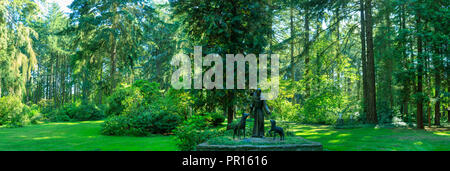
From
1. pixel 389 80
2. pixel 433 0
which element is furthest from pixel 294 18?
pixel 433 0

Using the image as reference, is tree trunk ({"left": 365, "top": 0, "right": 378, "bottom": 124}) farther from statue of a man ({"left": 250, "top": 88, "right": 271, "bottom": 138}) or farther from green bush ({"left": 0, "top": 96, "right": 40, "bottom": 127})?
green bush ({"left": 0, "top": 96, "right": 40, "bottom": 127})

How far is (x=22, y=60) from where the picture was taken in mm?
20797

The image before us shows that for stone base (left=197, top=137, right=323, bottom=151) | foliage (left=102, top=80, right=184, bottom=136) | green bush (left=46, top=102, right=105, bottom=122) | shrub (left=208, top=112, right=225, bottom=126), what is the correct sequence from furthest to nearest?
1. green bush (left=46, top=102, right=105, bottom=122)
2. shrub (left=208, top=112, right=225, bottom=126)
3. foliage (left=102, top=80, right=184, bottom=136)
4. stone base (left=197, top=137, right=323, bottom=151)

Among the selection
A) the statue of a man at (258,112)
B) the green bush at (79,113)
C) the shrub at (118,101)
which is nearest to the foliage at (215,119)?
the shrub at (118,101)

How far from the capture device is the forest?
14.3m

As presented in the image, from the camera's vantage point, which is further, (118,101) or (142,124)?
(118,101)

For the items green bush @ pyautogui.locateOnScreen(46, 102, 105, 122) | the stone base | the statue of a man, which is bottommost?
green bush @ pyautogui.locateOnScreen(46, 102, 105, 122)

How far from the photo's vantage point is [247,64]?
13828 millimetres

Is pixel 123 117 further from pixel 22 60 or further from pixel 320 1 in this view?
pixel 320 1

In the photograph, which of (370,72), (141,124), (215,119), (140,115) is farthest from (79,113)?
(370,72)

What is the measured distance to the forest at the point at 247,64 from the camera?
14.3 m

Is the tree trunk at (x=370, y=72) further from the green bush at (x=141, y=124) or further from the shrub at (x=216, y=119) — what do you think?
the green bush at (x=141, y=124)

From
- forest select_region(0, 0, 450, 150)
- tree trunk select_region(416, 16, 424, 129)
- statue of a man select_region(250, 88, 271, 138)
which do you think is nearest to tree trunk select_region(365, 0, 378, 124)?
forest select_region(0, 0, 450, 150)

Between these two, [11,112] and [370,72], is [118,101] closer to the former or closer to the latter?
[11,112]
